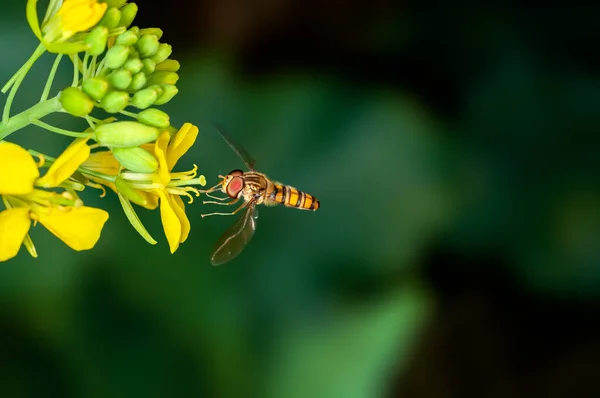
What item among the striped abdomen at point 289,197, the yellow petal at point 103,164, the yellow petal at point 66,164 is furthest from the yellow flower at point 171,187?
the striped abdomen at point 289,197

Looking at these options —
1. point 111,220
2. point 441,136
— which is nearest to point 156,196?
point 111,220

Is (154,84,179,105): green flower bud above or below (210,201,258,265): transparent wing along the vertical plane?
above

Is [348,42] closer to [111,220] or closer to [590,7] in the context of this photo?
[590,7]

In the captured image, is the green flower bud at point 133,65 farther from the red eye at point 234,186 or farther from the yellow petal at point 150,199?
the red eye at point 234,186

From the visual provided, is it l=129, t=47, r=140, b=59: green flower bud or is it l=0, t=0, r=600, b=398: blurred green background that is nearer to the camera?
l=129, t=47, r=140, b=59: green flower bud

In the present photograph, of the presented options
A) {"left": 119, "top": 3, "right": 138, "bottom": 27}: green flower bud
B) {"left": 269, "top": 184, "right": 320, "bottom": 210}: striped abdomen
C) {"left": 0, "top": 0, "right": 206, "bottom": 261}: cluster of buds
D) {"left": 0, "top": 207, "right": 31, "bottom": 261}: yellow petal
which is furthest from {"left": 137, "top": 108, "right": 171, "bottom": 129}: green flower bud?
{"left": 269, "top": 184, "right": 320, "bottom": 210}: striped abdomen

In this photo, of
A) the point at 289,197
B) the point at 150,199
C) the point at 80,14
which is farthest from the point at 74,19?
the point at 289,197

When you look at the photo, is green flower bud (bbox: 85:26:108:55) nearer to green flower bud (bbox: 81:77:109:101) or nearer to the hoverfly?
green flower bud (bbox: 81:77:109:101)

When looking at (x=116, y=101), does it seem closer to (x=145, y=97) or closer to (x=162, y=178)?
(x=145, y=97)

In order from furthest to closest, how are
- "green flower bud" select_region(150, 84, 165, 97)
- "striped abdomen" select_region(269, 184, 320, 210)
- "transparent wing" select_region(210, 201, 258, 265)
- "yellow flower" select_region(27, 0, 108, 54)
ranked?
"striped abdomen" select_region(269, 184, 320, 210) < "transparent wing" select_region(210, 201, 258, 265) < "green flower bud" select_region(150, 84, 165, 97) < "yellow flower" select_region(27, 0, 108, 54)
